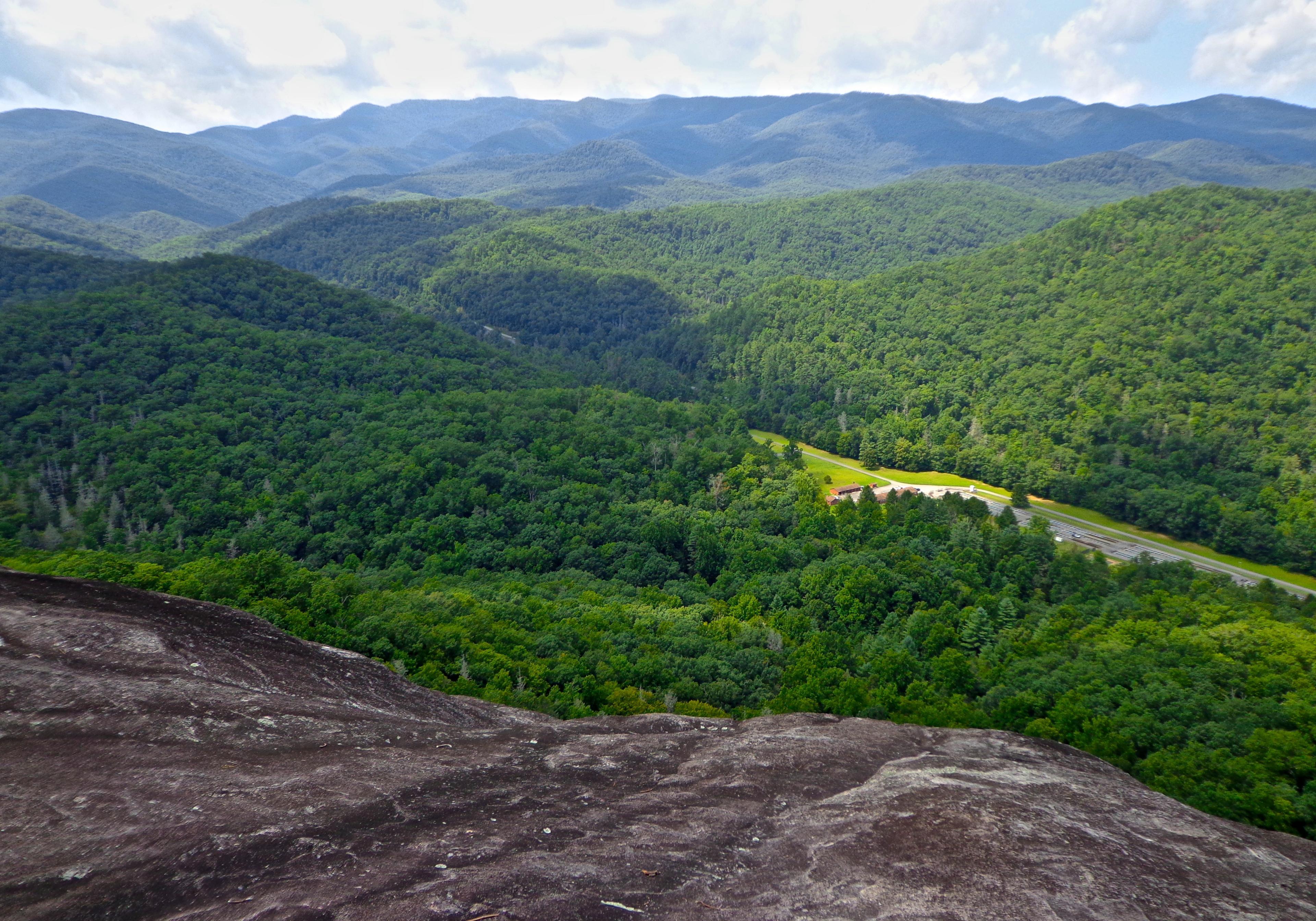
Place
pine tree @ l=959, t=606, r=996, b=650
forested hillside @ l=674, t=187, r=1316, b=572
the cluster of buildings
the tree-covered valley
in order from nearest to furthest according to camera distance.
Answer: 1. the tree-covered valley
2. pine tree @ l=959, t=606, r=996, b=650
3. the cluster of buildings
4. forested hillside @ l=674, t=187, r=1316, b=572

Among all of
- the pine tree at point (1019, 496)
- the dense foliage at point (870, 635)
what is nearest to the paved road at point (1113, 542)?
the pine tree at point (1019, 496)

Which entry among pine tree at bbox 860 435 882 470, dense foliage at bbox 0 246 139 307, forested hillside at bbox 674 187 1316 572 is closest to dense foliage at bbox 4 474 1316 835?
forested hillside at bbox 674 187 1316 572

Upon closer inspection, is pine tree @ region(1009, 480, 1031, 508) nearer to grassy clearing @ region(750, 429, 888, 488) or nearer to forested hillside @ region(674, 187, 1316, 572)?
forested hillside @ region(674, 187, 1316, 572)

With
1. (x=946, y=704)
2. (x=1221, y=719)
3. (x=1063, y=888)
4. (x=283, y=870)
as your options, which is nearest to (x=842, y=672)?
(x=946, y=704)

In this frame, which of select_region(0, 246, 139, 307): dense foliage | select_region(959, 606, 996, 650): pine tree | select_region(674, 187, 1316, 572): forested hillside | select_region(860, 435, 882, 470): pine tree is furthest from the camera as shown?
select_region(0, 246, 139, 307): dense foliage

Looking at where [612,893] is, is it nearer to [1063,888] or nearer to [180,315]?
[1063,888]

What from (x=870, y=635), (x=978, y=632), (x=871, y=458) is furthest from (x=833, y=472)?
(x=978, y=632)
